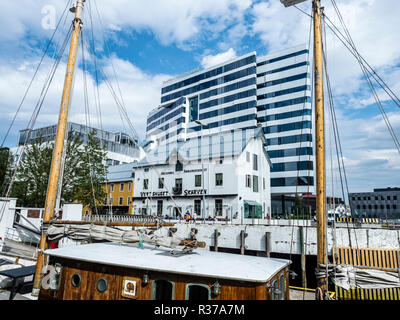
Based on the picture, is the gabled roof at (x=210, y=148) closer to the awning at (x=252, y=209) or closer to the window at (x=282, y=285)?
the awning at (x=252, y=209)

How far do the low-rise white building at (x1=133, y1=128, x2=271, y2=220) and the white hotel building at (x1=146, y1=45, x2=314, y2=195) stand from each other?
59.1ft

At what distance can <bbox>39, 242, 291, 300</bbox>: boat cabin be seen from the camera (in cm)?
589

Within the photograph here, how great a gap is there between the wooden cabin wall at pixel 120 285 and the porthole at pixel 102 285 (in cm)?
9

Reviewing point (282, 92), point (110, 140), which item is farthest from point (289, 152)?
point (110, 140)

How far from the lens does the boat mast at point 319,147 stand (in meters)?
8.52

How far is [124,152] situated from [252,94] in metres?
43.3

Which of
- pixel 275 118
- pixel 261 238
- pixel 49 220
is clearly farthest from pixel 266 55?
pixel 49 220

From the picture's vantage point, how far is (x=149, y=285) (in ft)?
21.7

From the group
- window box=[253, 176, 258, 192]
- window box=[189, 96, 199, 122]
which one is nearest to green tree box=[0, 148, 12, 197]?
window box=[253, 176, 258, 192]

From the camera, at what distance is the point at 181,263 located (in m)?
6.75

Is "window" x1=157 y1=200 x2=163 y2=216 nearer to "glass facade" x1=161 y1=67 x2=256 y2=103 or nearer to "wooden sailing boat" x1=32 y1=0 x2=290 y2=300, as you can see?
"wooden sailing boat" x1=32 y1=0 x2=290 y2=300

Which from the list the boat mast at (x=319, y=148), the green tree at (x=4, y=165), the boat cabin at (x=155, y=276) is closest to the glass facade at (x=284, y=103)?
the boat mast at (x=319, y=148)

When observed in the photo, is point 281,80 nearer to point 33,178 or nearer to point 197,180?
point 197,180
